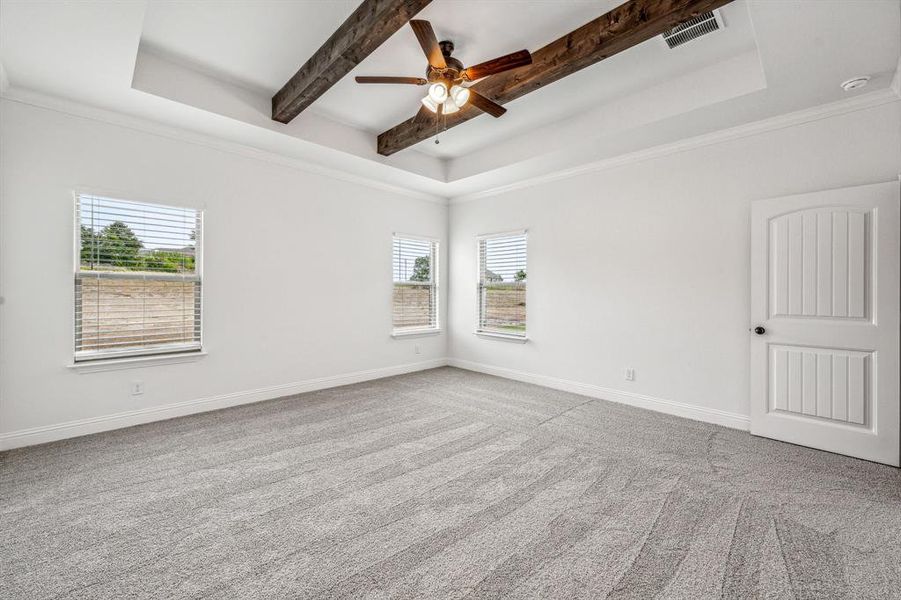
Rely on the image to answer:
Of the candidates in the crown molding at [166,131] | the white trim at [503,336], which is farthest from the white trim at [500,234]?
the crown molding at [166,131]

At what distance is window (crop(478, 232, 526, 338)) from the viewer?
5.49m

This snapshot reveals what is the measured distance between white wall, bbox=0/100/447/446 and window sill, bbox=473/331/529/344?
89 centimetres

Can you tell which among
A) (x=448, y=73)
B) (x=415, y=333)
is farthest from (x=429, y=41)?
(x=415, y=333)

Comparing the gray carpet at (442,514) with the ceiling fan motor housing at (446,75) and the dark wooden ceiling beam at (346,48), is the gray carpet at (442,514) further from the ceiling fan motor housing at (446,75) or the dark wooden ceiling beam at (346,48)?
the dark wooden ceiling beam at (346,48)

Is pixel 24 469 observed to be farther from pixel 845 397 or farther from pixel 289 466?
pixel 845 397

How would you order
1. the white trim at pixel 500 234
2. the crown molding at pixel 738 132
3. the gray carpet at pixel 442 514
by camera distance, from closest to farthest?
the gray carpet at pixel 442 514, the crown molding at pixel 738 132, the white trim at pixel 500 234

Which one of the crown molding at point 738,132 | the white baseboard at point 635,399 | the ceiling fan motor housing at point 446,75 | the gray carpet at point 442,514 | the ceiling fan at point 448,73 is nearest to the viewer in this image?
the gray carpet at point 442,514

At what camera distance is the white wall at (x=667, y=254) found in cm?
329

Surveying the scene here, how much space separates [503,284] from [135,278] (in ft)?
13.8

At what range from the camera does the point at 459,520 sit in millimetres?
2176

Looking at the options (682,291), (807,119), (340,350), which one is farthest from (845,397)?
(340,350)

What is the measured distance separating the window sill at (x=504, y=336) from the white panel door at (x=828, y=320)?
2553mm

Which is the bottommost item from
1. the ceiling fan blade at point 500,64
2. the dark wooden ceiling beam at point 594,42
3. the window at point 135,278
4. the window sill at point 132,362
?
the window sill at point 132,362

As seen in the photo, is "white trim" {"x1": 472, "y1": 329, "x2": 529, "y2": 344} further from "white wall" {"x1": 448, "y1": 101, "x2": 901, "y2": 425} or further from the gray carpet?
the gray carpet
